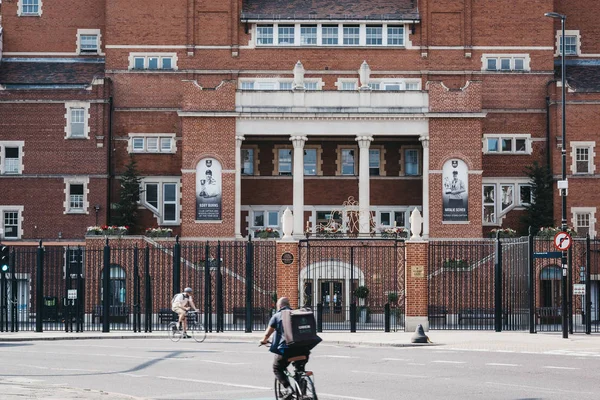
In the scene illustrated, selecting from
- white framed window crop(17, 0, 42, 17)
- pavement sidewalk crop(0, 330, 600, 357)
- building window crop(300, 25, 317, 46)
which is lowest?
pavement sidewalk crop(0, 330, 600, 357)

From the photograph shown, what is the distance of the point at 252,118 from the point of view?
62875 millimetres

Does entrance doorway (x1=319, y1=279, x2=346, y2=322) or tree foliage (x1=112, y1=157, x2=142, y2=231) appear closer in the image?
entrance doorway (x1=319, y1=279, x2=346, y2=322)

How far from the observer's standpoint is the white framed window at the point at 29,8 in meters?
72.2

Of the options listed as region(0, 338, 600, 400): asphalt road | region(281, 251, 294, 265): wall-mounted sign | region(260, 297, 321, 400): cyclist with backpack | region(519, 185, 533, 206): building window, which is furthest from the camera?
region(519, 185, 533, 206): building window

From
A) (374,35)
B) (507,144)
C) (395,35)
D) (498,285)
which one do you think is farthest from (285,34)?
(498,285)

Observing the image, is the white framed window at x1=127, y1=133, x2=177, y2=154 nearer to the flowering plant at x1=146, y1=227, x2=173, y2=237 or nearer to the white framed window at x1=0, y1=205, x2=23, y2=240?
the white framed window at x1=0, y1=205, x2=23, y2=240

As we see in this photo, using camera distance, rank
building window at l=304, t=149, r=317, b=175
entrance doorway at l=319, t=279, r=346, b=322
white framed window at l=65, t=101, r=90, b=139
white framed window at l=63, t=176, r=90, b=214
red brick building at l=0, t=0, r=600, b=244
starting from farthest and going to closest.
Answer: building window at l=304, t=149, r=317, b=175 < white framed window at l=65, t=101, r=90, b=139 < white framed window at l=63, t=176, r=90, b=214 < red brick building at l=0, t=0, r=600, b=244 < entrance doorway at l=319, t=279, r=346, b=322

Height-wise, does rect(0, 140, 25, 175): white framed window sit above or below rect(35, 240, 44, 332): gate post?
above

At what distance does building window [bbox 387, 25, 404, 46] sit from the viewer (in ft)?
225

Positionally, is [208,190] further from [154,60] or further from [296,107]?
[154,60]

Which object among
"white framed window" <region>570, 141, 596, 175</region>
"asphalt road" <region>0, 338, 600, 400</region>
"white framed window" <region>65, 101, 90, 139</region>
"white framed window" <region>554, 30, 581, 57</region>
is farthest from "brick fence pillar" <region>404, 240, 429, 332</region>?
"white framed window" <region>554, 30, 581, 57</region>

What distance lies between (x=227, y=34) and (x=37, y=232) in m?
14.9

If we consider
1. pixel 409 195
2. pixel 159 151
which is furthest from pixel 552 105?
pixel 159 151

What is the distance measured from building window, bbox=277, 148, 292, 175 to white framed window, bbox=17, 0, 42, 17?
55.8 feet
